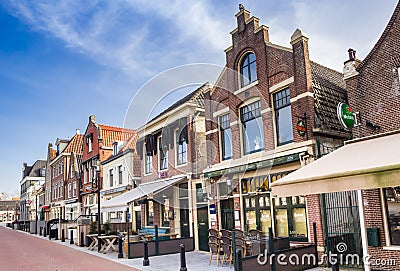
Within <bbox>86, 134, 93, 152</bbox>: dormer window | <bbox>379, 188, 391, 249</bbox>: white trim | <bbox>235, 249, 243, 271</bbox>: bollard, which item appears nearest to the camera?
<bbox>235, 249, 243, 271</bbox>: bollard

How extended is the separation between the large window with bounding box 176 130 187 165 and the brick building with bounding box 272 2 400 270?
8.27 metres

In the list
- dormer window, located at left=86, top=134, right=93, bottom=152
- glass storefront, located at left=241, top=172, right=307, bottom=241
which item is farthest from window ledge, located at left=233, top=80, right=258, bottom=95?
dormer window, located at left=86, top=134, right=93, bottom=152

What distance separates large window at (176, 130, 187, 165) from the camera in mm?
18200

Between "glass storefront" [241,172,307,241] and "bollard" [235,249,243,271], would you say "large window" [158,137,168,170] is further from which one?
"bollard" [235,249,243,271]

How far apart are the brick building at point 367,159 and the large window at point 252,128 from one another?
336cm

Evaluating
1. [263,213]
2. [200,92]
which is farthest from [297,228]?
[200,92]

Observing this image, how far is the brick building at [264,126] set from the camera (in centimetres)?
1171

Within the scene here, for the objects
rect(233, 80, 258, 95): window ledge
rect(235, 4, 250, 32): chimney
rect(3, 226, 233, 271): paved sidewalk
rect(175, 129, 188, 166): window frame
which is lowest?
rect(3, 226, 233, 271): paved sidewalk

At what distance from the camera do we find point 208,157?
16.6 meters

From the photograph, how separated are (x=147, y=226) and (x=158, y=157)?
3.90 metres

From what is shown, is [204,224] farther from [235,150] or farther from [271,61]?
[271,61]

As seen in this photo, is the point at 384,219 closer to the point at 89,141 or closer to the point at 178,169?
the point at 178,169

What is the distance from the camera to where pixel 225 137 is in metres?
15.6

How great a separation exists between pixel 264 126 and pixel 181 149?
20.6 ft
